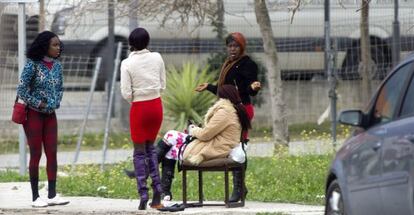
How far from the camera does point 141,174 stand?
40.6 ft

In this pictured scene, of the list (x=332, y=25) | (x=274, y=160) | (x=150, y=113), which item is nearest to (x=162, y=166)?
(x=150, y=113)

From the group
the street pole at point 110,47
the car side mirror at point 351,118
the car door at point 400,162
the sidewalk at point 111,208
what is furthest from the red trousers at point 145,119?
the street pole at point 110,47

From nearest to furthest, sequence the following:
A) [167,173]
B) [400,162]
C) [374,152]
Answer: [400,162]
[374,152]
[167,173]

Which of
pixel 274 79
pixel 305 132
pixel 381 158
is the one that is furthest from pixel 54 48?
pixel 305 132

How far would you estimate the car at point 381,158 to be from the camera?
26.6ft

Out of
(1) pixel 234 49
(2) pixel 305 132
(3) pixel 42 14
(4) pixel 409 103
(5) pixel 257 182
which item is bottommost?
(5) pixel 257 182

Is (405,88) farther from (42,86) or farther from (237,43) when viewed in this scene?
(42,86)

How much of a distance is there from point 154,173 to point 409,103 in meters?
4.30

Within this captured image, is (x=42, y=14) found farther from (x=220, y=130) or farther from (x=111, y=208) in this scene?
(x=220, y=130)

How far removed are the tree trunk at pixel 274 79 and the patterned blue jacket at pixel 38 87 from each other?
6.04 metres

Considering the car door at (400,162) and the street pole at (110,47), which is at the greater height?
the street pole at (110,47)

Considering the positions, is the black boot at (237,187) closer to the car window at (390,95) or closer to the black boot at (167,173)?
the black boot at (167,173)

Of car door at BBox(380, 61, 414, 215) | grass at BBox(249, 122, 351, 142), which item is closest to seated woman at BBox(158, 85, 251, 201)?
car door at BBox(380, 61, 414, 215)

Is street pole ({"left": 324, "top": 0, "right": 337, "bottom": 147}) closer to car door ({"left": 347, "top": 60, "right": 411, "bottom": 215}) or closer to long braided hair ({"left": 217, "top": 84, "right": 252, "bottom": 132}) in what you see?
long braided hair ({"left": 217, "top": 84, "right": 252, "bottom": 132})
